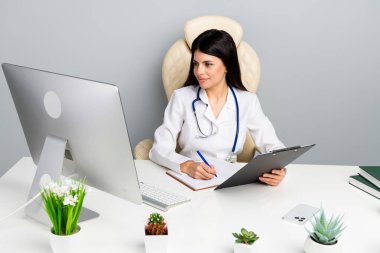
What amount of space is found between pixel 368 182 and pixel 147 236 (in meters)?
0.92

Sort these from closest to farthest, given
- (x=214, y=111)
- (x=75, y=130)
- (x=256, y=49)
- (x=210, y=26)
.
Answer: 1. (x=75, y=130)
2. (x=214, y=111)
3. (x=210, y=26)
4. (x=256, y=49)

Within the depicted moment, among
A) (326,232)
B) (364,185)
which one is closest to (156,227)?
(326,232)

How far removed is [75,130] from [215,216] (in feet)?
1.66

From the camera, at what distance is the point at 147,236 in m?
1.15

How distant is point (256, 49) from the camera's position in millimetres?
2643

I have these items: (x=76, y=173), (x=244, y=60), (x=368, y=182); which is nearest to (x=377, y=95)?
(x=244, y=60)

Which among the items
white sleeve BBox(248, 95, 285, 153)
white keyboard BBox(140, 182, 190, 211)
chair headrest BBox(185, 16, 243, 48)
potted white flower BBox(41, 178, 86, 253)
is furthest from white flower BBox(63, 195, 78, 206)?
chair headrest BBox(185, 16, 243, 48)

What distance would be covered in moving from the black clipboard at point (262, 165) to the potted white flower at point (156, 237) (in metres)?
0.40

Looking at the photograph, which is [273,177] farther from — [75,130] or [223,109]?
[75,130]

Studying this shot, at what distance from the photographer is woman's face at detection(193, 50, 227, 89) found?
2062 millimetres

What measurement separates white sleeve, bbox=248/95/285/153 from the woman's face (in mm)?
267

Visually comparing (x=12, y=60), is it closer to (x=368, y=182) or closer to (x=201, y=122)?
(x=201, y=122)

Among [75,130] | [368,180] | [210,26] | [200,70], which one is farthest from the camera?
[210,26]

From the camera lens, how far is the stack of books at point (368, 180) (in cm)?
160
